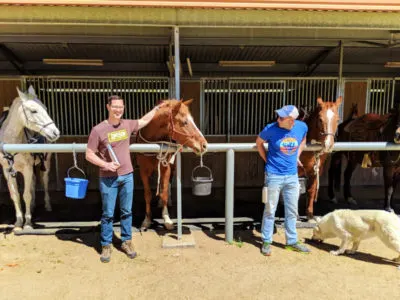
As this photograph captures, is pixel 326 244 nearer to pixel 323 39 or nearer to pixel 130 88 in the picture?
pixel 323 39

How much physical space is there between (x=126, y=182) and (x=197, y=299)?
4.52 ft

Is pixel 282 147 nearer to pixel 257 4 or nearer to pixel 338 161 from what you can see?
pixel 257 4

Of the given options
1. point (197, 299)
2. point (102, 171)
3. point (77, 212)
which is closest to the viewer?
point (197, 299)

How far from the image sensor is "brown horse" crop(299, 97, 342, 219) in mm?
3727

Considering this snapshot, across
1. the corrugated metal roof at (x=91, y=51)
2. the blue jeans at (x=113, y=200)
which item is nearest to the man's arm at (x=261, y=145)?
the blue jeans at (x=113, y=200)

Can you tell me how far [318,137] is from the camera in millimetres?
4090

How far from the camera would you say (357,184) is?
22.5 ft

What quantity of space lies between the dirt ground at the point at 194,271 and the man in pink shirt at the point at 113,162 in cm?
27

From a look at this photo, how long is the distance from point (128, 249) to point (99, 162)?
1.10 meters

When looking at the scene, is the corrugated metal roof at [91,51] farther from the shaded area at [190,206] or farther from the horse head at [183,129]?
the shaded area at [190,206]

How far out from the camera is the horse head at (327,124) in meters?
3.68

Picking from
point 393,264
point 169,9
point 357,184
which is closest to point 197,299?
point 393,264

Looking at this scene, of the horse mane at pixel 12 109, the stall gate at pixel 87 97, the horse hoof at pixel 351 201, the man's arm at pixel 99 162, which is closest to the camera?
the man's arm at pixel 99 162

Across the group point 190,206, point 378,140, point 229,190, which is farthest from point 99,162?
point 378,140
